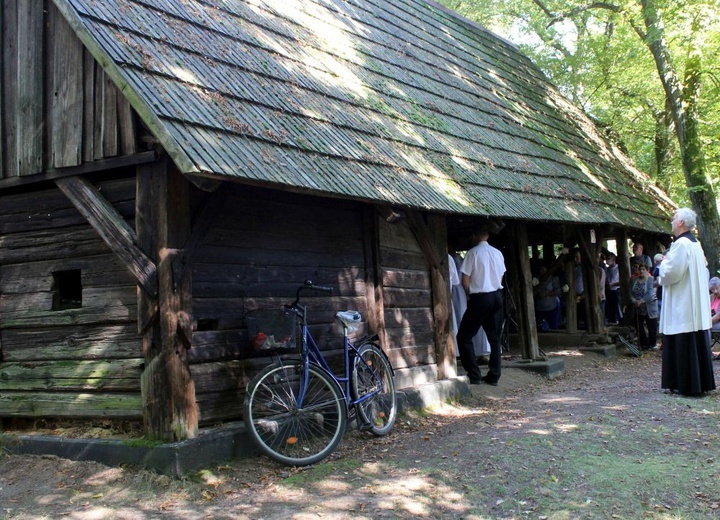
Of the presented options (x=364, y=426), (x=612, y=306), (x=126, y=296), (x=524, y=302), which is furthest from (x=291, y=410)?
(x=612, y=306)

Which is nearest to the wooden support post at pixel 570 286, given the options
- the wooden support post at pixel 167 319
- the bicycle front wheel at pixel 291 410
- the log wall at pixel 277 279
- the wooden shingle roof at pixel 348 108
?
the wooden shingle roof at pixel 348 108

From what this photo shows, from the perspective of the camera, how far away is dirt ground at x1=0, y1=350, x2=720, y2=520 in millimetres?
4461

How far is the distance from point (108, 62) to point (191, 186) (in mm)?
1073

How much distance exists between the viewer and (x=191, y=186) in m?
5.65

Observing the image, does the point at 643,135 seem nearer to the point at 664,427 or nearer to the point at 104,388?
the point at 664,427

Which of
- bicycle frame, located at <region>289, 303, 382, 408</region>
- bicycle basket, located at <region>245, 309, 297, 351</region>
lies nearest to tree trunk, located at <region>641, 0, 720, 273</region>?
bicycle frame, located at <region>289, 303, 382, 408</region>

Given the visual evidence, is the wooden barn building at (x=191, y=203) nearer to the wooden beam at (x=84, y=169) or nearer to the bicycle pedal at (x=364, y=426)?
the wooden beam at (x=84, y=169)

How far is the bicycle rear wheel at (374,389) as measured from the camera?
20.6 ft

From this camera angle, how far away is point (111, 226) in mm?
5441

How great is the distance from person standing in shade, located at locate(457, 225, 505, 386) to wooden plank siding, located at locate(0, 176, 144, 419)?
436 centimetres

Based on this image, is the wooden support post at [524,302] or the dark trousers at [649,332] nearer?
the wooden support post at [524,302]

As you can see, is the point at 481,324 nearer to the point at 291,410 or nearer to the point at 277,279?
the point at 277,279

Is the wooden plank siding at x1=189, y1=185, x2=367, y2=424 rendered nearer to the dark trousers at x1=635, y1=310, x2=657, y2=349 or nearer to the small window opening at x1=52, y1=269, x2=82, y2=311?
the small window opening at x1=52, y1=269, x2=82, y2=311

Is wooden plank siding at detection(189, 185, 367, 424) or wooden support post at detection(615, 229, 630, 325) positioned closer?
wooden plank siding at detection(189, 185, 367, 424)
